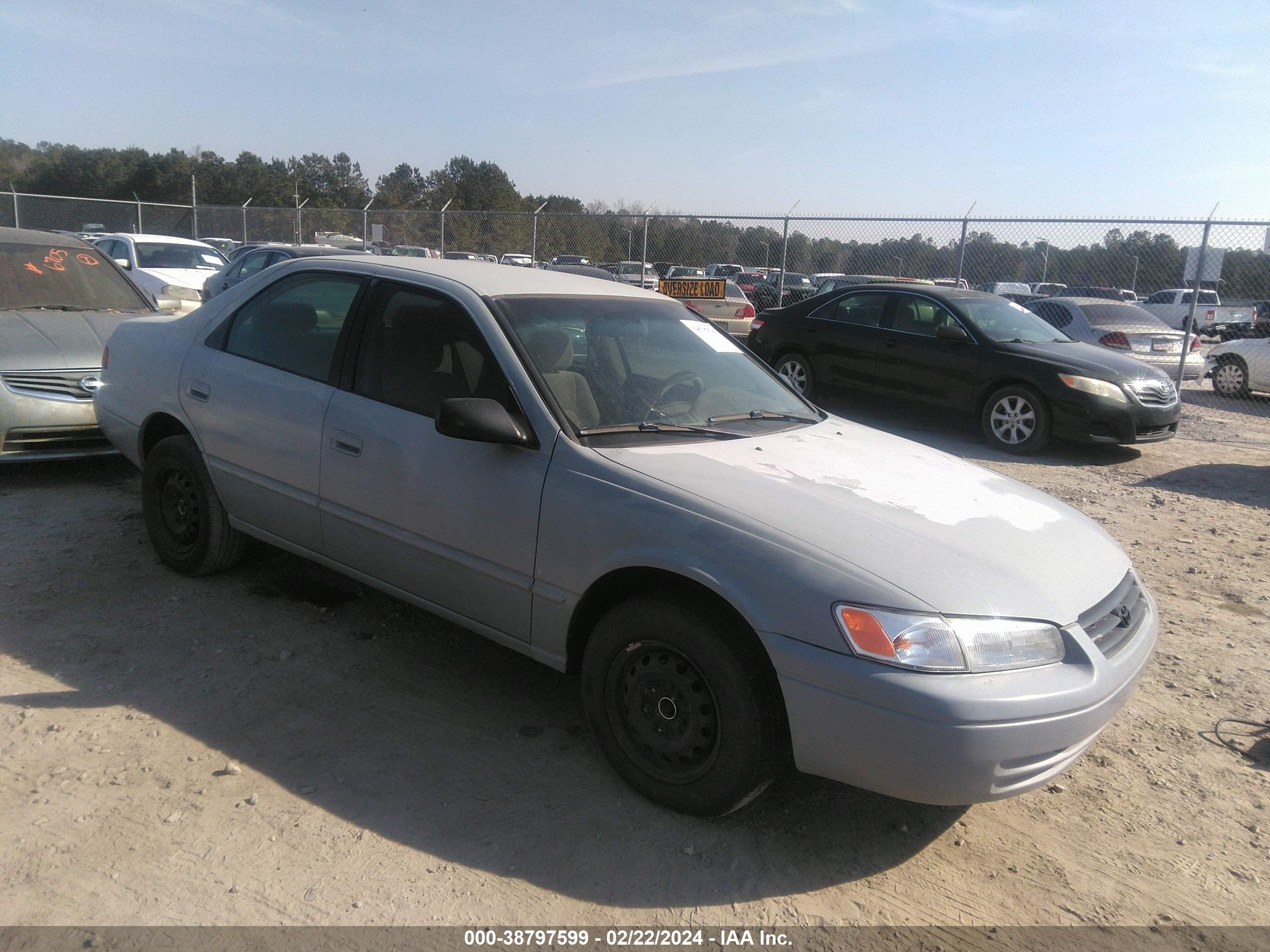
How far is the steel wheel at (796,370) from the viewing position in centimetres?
1105

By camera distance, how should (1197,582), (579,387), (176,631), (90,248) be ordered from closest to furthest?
1. (579,387)
2. (176,631)
3. (1197,582)
4. (90,248)

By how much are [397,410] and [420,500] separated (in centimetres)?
40

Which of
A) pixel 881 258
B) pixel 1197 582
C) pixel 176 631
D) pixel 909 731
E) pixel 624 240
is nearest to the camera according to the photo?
pixel 909 731

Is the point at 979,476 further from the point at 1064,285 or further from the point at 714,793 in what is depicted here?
the point at 1064,285

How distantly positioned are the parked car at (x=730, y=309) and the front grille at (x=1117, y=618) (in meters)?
12.1

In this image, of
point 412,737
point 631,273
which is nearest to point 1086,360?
point 412,737

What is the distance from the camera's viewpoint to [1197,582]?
219 inches

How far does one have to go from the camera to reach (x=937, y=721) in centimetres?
247

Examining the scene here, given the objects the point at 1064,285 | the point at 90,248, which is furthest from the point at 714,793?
the point at 1064,285

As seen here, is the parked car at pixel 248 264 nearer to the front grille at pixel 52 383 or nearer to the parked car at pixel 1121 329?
the front grille at pixel 52 383

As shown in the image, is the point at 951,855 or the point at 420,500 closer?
the point at 951,855

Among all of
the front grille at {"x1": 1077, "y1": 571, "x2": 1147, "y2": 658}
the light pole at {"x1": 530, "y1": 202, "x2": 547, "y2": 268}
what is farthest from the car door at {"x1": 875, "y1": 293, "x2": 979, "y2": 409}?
the light pole at {"x1": 530, "y1": 202, "x2": 547, "y2": 268}

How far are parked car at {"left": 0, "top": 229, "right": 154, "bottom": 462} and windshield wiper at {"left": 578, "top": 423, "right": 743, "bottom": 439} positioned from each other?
3492 mm

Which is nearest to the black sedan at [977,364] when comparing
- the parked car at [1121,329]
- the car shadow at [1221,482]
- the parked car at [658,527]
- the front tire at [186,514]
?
the car shadow at [1221,482]
